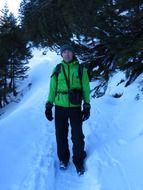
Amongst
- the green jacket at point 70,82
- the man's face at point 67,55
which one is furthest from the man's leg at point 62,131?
the man's face at point 67,55

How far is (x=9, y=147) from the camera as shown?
843 centimetres

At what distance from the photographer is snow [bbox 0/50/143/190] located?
6.30 metres

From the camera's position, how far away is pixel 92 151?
770 cm

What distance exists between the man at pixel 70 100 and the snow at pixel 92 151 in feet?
0.92

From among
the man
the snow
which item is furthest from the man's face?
the snow

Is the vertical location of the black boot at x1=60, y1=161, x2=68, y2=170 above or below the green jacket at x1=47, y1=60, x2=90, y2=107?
below

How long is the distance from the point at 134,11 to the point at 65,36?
4.76 metres

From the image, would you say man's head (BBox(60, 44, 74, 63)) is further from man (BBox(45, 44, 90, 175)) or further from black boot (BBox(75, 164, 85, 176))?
black boot (BBox(75, 164, 85, 176))

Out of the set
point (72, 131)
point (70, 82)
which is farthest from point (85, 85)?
point (72, 131)

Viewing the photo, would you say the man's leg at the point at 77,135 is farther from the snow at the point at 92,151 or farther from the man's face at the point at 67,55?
the man's face at the point at 67,55

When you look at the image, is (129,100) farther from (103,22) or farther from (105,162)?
(105,162)

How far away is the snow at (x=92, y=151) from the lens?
248 inches

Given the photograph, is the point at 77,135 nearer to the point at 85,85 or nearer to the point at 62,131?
the point at 62,131

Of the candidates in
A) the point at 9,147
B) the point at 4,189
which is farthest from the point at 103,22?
the point at 4,189
